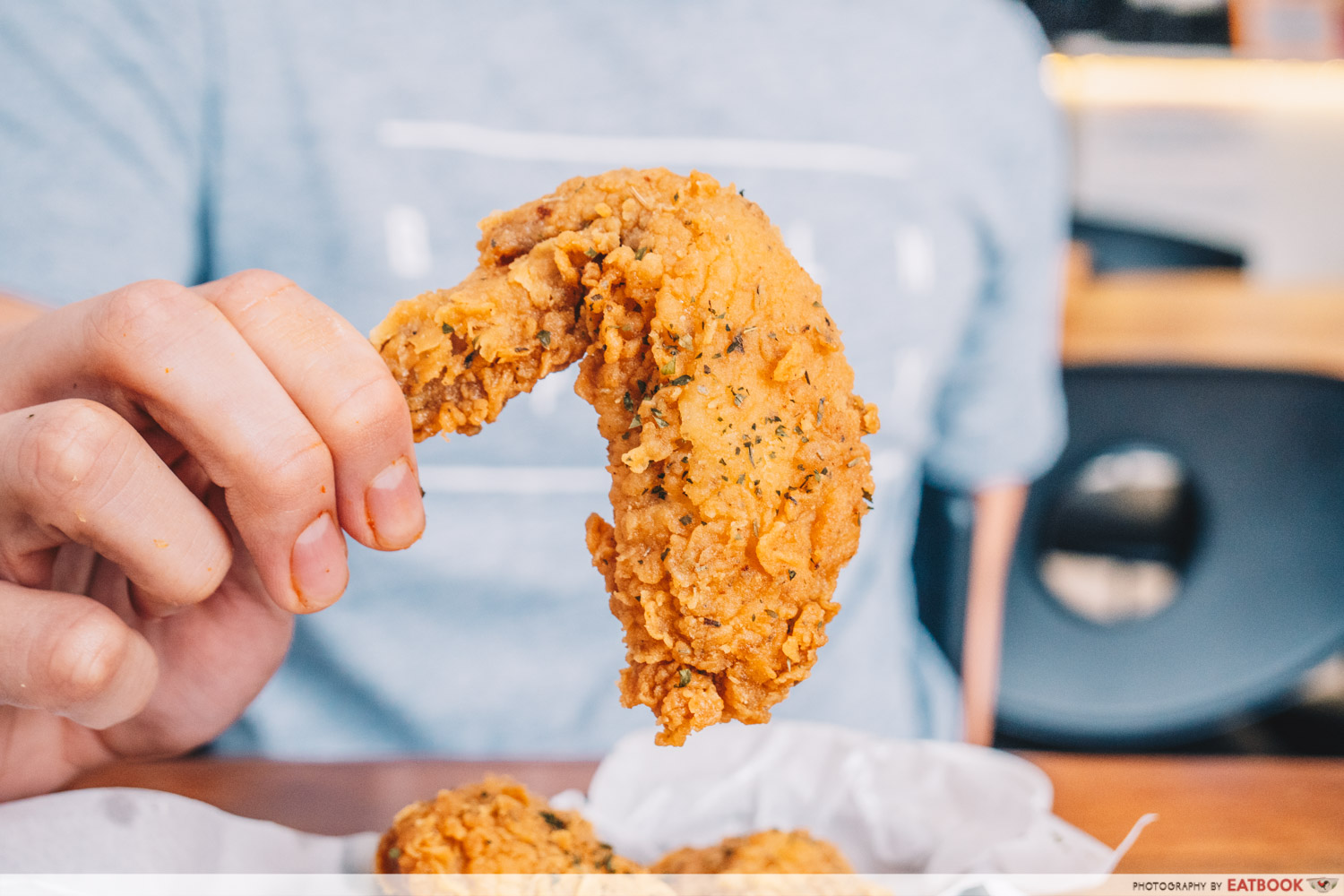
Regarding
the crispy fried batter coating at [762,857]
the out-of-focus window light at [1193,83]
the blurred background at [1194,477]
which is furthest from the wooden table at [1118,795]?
the out-of-focus window light at [1193,83]

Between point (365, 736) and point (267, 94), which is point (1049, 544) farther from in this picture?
point (267, 94)

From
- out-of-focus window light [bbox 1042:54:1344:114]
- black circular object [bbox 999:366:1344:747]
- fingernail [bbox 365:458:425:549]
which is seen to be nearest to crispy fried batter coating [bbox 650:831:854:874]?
fingernail [bbox 365:458:425:549]

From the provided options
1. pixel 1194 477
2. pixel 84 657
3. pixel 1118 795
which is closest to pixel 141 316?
pixel 84 657

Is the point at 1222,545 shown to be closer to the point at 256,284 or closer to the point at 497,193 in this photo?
the point at 497,193

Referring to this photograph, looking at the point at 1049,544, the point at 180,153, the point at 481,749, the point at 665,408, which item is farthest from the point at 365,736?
the point at 1049,544

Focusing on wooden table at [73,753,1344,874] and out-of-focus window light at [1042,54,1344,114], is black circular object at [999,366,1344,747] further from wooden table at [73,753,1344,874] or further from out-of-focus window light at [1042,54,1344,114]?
wooden table at [73,753,1344,874]

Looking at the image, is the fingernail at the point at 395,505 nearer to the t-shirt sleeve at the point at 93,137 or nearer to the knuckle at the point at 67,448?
the knuckle at the point at 67,448
